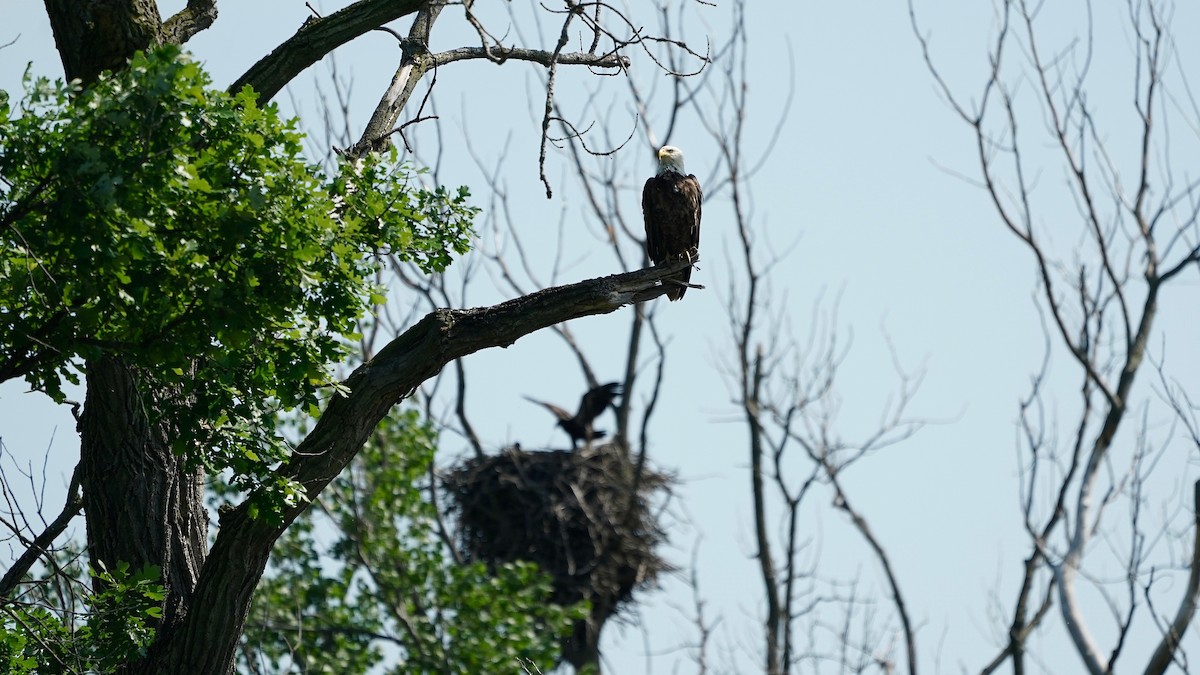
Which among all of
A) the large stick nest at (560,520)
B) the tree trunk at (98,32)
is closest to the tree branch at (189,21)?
the tree trunk at (98,32)

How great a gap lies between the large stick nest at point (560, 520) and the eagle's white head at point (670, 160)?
6.70 m

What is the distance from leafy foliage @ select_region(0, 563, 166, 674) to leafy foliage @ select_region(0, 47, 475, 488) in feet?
1.68

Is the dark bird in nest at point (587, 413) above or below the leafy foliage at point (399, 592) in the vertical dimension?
above

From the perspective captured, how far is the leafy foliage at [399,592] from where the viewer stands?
12.8 m

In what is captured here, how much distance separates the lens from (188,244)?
176 inches

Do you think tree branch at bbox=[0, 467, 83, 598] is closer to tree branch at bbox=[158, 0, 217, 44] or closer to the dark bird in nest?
tree branch at bbox=[158, 0, 217, 44]

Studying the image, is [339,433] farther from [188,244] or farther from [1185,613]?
[1185,613]

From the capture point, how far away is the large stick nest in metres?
15.7

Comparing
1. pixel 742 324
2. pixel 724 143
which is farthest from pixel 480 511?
pixel 724 143

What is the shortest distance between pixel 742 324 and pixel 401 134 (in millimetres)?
9652

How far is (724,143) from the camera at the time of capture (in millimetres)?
15797

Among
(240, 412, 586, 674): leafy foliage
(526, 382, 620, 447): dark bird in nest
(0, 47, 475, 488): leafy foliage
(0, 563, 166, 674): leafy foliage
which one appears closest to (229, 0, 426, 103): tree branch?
(0, 47, 475, 488): leafy foliage

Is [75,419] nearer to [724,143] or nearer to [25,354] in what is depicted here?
[25,354]

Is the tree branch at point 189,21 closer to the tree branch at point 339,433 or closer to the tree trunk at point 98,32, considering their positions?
the tree trunk at point 98,32
